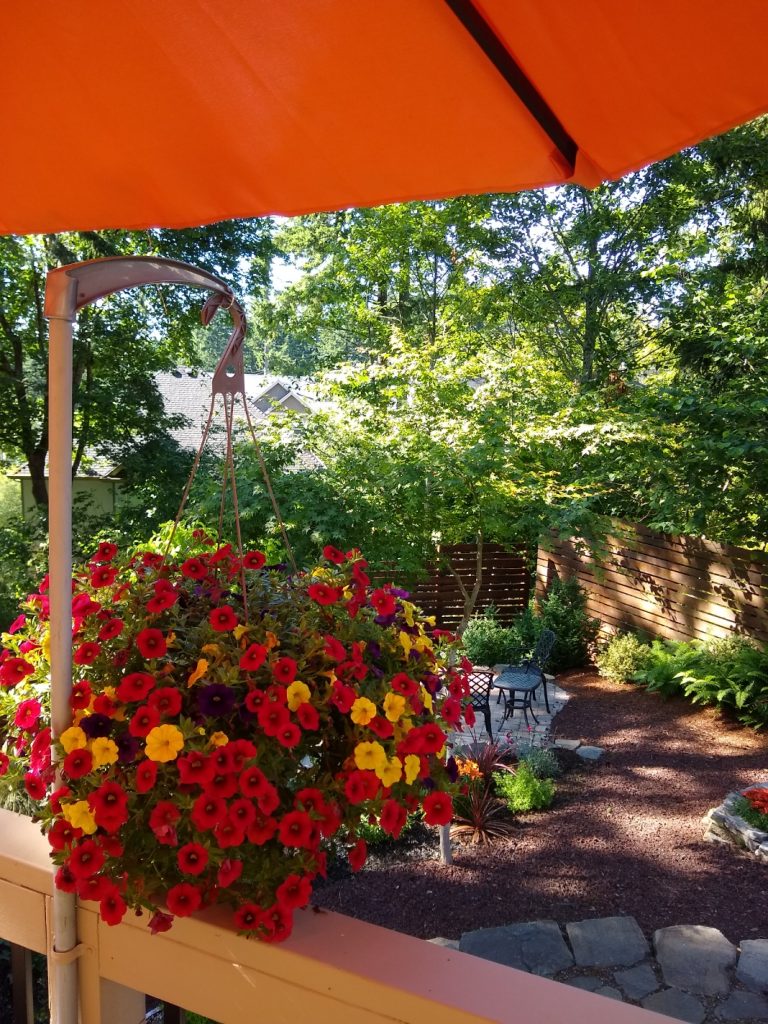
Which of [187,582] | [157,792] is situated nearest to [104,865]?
→ [157,792]

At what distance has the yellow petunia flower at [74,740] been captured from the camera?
85cm

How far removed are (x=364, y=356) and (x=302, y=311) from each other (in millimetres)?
1809

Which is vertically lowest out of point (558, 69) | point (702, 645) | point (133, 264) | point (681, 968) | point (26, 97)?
point (681, 968)

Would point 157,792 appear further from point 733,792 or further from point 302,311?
point 302,311

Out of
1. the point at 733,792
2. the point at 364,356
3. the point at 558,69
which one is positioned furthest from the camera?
the point at 364,356

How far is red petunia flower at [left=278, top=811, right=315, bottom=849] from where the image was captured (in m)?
0.83

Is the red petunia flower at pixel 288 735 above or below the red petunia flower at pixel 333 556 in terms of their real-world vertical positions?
below

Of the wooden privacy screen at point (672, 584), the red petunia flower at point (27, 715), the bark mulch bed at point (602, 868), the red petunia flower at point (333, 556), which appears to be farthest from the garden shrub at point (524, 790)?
Result: the red petunia flower at point (27, 715)

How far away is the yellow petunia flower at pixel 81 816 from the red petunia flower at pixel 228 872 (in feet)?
0.47

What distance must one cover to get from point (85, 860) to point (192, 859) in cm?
12

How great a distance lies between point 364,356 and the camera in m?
13.9

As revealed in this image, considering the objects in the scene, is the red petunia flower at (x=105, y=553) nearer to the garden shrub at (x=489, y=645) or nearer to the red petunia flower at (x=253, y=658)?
the red petunia flower at (x=253, y=658)

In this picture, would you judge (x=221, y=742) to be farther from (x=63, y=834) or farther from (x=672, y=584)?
(x=672, y=584)

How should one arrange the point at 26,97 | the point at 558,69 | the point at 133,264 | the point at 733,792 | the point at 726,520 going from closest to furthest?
the point at 558,69 < the point at 133,264 < the point at 26,97 < the point at 733,792 < the point at 726,520
